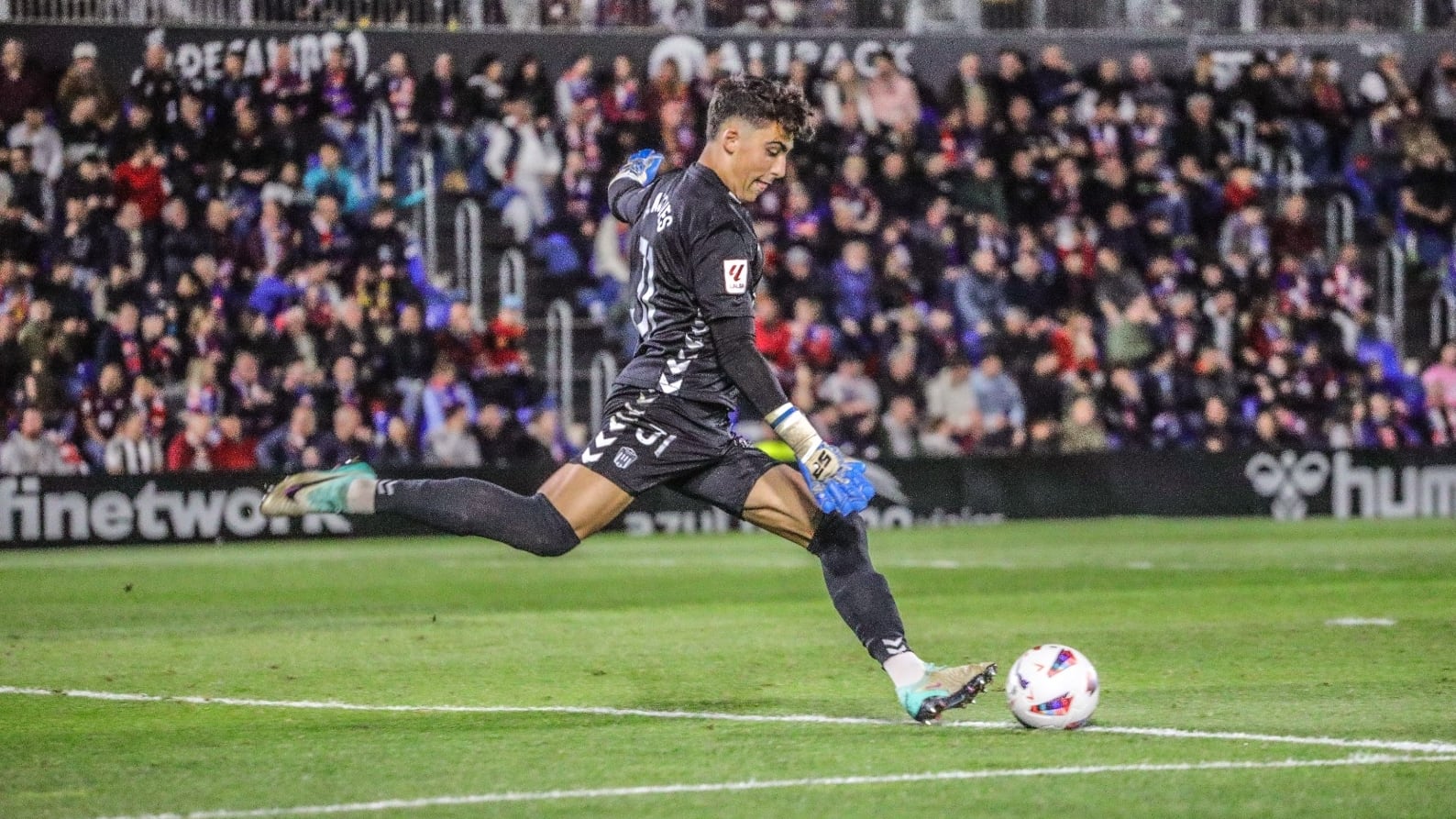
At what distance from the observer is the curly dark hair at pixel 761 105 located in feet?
25.4

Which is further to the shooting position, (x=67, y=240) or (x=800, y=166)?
(x=800, y=166)

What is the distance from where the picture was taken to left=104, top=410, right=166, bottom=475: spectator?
2089 centimetres

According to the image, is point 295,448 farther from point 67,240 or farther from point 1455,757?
point 1455,757

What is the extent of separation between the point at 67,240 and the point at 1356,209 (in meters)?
16.3

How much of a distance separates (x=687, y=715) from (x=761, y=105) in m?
2.43

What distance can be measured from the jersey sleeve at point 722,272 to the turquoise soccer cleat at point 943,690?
1.54 m

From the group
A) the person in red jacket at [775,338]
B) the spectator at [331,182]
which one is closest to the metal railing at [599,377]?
the person in red jacket at [775,338]

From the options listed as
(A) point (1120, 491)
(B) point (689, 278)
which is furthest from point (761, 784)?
(A) point (1120, 491)

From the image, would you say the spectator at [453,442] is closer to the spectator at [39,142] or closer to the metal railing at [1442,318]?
the spectator at [39,142]

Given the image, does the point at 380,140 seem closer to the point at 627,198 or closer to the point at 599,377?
the point at 599,377

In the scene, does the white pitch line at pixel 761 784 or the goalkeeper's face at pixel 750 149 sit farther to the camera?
the goalkeeper's face at pixel 750 149

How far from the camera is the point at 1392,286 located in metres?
27.0

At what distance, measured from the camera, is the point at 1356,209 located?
27.3m

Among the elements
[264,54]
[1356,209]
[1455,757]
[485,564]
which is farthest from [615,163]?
[1455,757]
